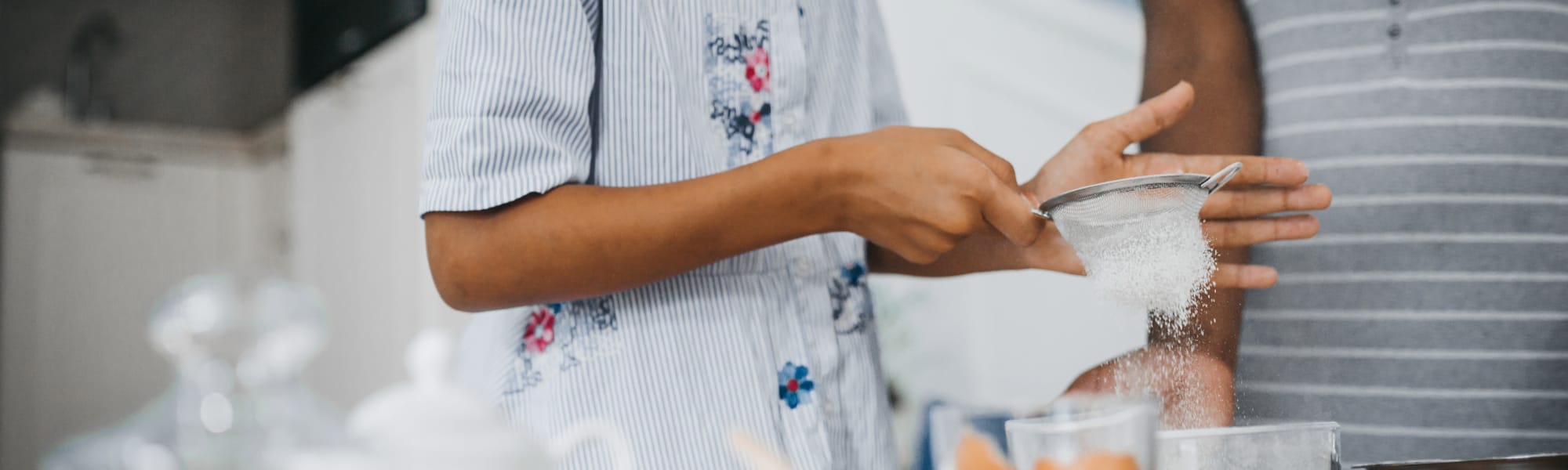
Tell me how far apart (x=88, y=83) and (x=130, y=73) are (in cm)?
15

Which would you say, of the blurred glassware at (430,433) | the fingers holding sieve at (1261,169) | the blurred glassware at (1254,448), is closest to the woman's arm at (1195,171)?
the fingers holding sieve at (1261,169)

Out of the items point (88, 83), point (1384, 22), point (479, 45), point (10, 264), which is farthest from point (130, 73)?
point (1384, 22)

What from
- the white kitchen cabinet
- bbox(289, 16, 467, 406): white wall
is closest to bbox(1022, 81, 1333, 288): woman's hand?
bbox(289, 16, 467, 406): white wall

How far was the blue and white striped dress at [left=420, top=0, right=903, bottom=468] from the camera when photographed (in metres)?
0.70

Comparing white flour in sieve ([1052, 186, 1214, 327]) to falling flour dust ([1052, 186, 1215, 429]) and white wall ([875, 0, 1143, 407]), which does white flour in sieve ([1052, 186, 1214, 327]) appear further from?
white wall ([875, 0, 1143, 407])

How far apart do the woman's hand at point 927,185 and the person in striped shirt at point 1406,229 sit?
260 millimetres

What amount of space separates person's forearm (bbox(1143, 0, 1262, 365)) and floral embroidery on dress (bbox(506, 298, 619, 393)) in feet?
1.43

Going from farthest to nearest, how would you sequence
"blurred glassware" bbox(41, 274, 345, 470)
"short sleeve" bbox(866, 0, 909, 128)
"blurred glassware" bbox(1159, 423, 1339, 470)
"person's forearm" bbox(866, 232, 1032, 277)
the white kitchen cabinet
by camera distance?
the white kitchen cabinet < "short sleeve" bbox(866, 0, 909, 128) < "person's forearm" bbox(866, 232, 1032, 277) < "blurred glassware" bbox(1159, 423, 1339, 470) < "blurred glassware" bbox(41, 274, 345, 470)

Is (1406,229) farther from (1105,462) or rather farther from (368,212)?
(368,212)

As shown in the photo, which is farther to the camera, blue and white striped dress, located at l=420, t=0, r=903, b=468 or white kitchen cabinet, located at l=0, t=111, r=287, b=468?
white kitchen cabinet, located at l=0, t=111, r=287, b=468

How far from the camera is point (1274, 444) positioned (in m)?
0.62

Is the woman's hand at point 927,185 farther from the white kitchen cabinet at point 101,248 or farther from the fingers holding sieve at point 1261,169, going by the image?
the white kitchen cabinet at point 101,248

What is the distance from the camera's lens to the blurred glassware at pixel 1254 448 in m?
0.60

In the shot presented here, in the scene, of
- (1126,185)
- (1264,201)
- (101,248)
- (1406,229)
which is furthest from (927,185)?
(101,248)
